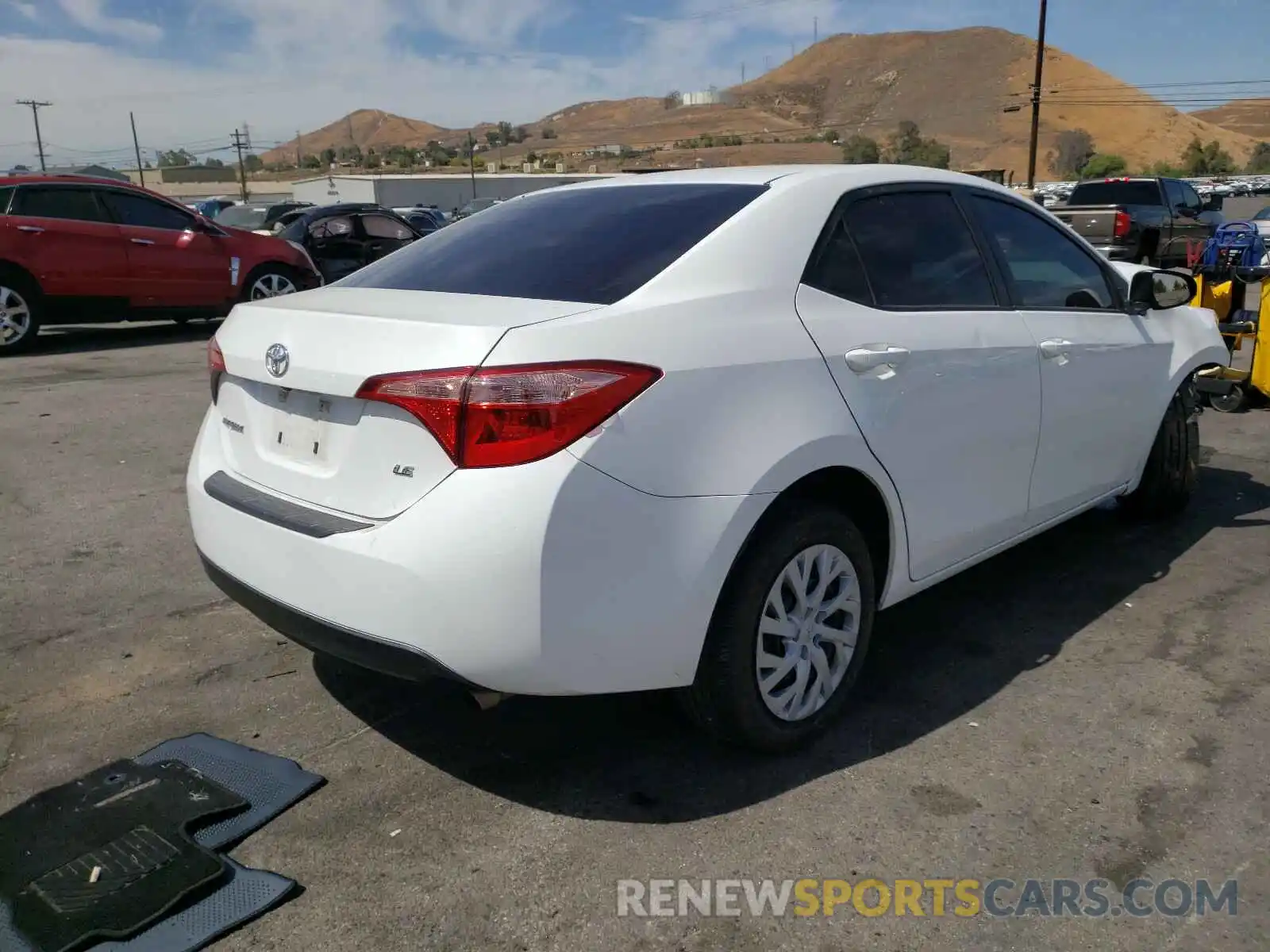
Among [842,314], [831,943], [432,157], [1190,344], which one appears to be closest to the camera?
[831,943]

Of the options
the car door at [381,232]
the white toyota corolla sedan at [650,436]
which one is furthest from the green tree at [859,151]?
the white toyota corolla sedan at [650,436]

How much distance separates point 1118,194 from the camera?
19094 mm

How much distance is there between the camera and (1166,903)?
2.53 metres

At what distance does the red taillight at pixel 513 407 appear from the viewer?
248cm

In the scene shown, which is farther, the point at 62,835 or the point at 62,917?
the point at 62,835

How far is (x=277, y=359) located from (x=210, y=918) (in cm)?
141

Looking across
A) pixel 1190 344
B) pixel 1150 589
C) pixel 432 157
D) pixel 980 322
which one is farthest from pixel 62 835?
pixel 432 157

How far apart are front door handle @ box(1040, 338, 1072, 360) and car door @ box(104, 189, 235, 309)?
10.0 metres

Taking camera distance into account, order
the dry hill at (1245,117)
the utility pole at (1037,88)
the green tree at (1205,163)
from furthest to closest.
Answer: the dry hill at (1245,117) < the green tree at (1205,163) < the utility pole at (1037,88)

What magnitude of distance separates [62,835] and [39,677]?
1125 millimetres

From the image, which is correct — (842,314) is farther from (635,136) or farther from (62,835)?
(635,136)

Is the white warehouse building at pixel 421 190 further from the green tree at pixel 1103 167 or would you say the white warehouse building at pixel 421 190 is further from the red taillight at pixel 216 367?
the red taillight at pixel 216 367

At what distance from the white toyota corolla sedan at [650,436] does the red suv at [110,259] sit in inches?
336

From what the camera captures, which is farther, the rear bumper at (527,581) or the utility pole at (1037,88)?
the utility pole at (1037,88)
